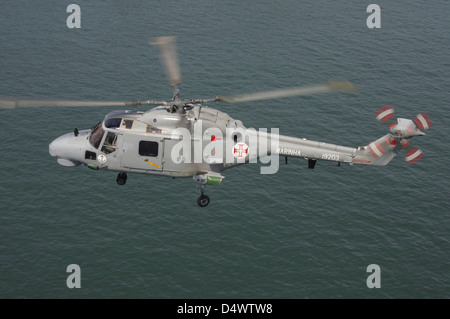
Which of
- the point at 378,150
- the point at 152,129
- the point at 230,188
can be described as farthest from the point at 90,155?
the point at 230,188

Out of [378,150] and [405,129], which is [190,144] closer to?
[378,150]

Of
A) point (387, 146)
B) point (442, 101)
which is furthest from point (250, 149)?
point (442, 101)

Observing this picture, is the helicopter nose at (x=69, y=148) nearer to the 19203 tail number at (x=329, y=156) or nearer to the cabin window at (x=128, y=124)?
the cabin window at (x=128, y=124)

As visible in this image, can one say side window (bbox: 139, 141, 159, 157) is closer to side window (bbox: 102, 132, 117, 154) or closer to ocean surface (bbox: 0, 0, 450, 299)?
side window (bbox: 102, 132, 117, 154)

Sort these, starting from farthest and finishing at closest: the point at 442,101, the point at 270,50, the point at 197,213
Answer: the point at 270,50 → the point at 442,101 → the point at 197,213

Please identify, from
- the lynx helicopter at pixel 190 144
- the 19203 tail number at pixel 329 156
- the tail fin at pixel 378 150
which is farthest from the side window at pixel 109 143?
the tail fin at pixel 378 150

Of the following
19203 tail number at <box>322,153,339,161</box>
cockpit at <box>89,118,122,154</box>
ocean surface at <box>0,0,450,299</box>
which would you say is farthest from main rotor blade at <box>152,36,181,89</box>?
ocean surface at <box>0,0,450,299</box>
